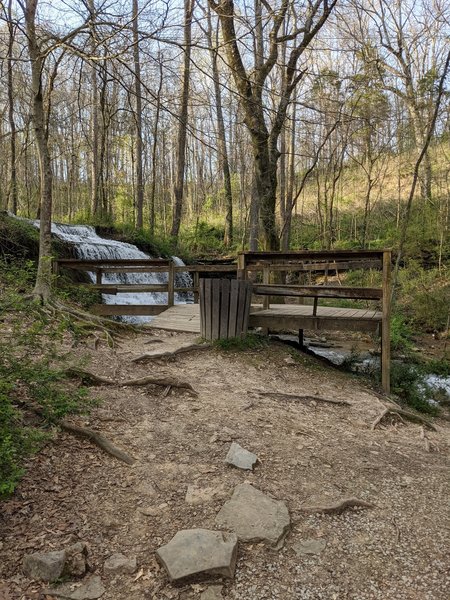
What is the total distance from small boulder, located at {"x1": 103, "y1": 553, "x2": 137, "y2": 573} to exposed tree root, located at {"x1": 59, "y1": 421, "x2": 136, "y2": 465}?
0.93 meters

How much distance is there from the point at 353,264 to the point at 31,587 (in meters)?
5.30

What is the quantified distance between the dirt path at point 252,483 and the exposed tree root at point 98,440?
0.06m

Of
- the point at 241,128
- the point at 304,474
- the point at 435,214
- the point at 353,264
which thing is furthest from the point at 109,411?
the point at 241,128

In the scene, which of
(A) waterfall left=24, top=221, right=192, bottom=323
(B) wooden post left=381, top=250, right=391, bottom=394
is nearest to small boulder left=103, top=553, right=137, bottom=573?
(B) wooden post left=381, top=250, right=391, bottom=394

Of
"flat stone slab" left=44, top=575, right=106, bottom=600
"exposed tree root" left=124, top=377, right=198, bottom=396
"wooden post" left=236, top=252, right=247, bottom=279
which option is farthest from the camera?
"wooden post" left=236, top=252, right=247, bottom=279

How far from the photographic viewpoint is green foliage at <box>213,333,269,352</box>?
637 cm

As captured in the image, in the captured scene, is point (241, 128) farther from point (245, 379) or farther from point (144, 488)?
point (144, 488)

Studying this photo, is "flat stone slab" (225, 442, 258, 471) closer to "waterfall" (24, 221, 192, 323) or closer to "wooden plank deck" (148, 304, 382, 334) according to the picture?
"wooden plank deck" (148, 304, 382, 334)

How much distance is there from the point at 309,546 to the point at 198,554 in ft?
2.17

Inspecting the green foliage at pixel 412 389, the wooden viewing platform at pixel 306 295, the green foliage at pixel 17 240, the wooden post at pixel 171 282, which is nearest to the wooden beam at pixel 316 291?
the wooden viewing platform at pixel 306 295

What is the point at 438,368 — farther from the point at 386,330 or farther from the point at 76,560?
the point at 76,560

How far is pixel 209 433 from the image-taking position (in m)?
3.78

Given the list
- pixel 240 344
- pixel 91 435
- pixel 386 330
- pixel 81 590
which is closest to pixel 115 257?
pixel 240 344

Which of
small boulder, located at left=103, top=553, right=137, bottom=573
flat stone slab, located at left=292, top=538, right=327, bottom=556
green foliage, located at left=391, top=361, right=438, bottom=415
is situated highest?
small boulder, located at left=103, top=553, right=137, bottom=573
